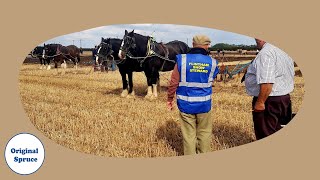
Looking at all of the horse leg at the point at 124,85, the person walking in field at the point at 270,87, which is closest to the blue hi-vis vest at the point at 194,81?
the person walking in field at the point at 270,87

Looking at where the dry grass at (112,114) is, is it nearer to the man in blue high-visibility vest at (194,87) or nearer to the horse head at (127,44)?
the horse head at (127,44)

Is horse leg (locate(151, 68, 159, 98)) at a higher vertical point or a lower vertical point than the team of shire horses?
lower

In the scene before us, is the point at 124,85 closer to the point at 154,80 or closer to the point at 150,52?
the point at 154,80

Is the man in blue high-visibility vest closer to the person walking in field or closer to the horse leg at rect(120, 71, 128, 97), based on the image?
the person walking in field

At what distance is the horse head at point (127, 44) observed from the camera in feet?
27.0

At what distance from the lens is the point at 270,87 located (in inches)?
266

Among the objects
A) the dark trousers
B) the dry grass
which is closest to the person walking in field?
the dark trousers

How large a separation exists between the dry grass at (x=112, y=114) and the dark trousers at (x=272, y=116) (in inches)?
20.6

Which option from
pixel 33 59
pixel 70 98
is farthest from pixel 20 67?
pixel 70 98

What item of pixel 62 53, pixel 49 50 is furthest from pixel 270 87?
pixel 49 50

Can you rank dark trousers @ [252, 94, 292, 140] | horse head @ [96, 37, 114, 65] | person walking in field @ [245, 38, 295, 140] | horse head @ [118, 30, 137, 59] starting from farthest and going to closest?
horse head @ [96, 37, 114, 65]
horse head @ [118, 30, 137, 59]
dark trousers @ [252, 94, 292, 140]
person walking in field @ [245, 38, 295, 140]

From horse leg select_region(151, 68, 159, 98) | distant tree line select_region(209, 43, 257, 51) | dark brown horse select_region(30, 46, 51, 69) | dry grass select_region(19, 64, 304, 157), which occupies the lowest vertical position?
dry grass select_region(19, 64, 304, 157)

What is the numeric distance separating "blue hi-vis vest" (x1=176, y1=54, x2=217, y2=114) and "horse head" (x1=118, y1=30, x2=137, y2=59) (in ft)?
6.18

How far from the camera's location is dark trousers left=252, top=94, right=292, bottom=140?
7.05 meters
